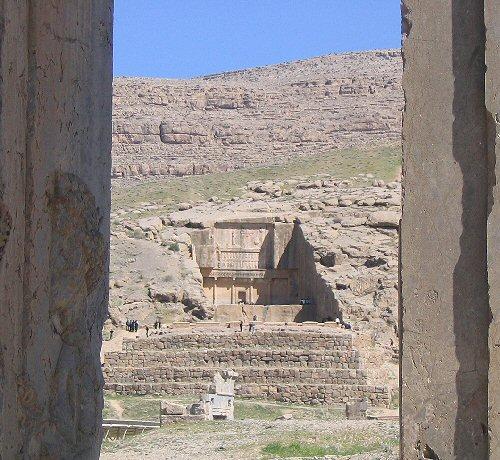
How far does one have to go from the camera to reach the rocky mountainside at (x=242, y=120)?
7900cm

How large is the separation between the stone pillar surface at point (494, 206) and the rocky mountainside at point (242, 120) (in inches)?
2740

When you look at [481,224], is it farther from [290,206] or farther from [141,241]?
[290,206]

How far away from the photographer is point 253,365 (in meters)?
21.7

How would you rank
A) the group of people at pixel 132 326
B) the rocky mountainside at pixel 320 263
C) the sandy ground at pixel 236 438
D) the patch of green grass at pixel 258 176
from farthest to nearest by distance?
1. the patch of green grass at pixel 258 176
2. the rocky mountainside at pixel 320 263
3. the group of people at pixel 132 326
4. the sandy ground at pixel 236 438

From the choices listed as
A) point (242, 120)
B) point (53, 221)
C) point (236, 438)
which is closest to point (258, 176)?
point (242, 120)

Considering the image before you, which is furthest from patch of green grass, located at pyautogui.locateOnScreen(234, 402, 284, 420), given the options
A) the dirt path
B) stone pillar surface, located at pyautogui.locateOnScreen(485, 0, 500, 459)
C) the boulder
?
stone pillar surface, located at pyautogui.locateOnScreen(485, 0, 500, 459)

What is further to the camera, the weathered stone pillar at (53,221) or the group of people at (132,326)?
the group of people at (132,326)

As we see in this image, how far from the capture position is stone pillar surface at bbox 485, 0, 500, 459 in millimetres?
4367

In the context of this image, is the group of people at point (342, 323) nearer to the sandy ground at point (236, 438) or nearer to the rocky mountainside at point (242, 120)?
the sandy ground at point (236, 438)

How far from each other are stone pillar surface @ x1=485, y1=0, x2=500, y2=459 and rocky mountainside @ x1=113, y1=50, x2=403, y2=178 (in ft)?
228

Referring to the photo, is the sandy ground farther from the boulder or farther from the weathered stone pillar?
the boulder

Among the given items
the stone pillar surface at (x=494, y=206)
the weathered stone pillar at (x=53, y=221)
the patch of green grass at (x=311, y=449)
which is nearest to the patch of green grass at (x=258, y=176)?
the patch of green grass at (x=311, y=449)

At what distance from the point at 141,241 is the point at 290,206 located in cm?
650

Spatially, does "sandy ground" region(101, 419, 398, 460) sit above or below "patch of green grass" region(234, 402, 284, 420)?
above
